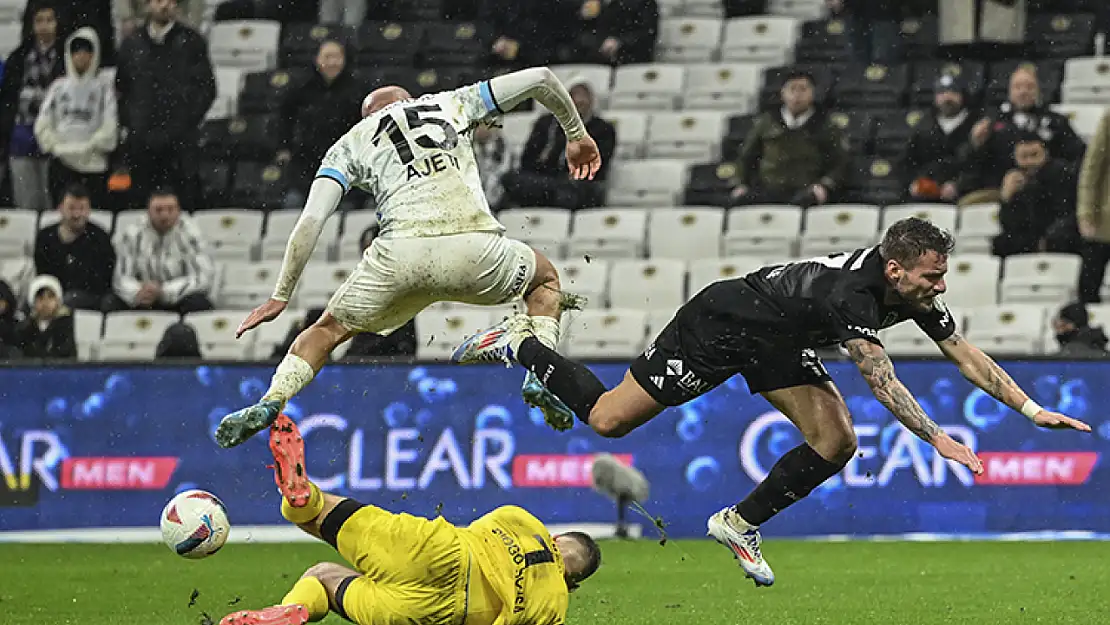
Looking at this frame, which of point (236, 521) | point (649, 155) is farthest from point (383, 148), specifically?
point (649, 155)

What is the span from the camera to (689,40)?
58.7 feet

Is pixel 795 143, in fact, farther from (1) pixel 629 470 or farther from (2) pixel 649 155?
(1) pixel 629 470

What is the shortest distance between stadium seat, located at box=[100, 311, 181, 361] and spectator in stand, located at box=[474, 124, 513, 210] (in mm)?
2766

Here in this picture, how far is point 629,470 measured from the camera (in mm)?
13070

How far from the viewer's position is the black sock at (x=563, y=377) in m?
9.18

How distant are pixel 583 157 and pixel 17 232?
9.09 m

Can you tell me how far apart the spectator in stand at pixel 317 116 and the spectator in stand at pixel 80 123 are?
1.54 meters

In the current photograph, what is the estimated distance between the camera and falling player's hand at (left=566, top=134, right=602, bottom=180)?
9570 millimetres

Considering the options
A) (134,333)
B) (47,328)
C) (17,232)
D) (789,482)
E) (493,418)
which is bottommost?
(493,418)

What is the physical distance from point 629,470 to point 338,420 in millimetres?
2237

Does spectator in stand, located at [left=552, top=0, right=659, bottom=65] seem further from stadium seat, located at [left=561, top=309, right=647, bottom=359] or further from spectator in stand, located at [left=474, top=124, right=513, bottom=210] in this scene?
stadium seat, located at [left=561, top=309, right=647, bottom=359]

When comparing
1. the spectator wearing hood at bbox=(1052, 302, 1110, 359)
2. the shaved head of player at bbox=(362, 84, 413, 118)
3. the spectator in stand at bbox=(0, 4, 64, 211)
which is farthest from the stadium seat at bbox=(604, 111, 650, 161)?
the shaved head of player at bbox=(362, 84, 413, 118)

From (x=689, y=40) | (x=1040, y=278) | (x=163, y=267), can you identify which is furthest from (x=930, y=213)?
(x=163, y=267)

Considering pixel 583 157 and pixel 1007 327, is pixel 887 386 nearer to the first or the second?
pixel 583 157
